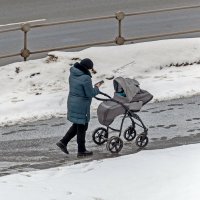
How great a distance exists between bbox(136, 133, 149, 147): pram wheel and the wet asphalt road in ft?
0.27

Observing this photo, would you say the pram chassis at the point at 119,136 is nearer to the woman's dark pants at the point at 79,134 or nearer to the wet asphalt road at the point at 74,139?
the wet asphalt road at the point at 74,139

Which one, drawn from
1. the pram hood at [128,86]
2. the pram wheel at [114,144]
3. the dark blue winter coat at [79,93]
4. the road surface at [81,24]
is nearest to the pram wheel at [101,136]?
the pram wheel at [114,144]

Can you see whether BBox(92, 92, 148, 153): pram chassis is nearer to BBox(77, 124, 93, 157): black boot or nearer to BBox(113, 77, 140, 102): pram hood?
BBox(113, 77, 140, 102): pram hood

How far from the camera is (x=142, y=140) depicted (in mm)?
10828

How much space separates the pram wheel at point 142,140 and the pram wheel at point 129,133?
0.99ft

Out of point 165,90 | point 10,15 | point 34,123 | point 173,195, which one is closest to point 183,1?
point 10,15

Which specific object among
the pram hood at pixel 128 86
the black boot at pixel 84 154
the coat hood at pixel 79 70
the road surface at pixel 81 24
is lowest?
the black boot at pixel 84 154

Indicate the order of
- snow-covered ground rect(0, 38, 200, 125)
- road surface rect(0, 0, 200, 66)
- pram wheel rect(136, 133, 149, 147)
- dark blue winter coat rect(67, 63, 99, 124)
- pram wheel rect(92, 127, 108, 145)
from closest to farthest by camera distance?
dark blue winter coat rect(67, 63, 99, 124) < pram wheel rect(136, 133, 149, 147) < pram wheel rect(92, 127, 108, 145) < snow-covered ground rect(0, 38, 200, 125) < road surface rect(0, 0, 200, 66)

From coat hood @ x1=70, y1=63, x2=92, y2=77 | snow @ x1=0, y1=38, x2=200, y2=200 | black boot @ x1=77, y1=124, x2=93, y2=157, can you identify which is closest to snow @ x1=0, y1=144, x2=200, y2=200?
snow @ x1=0, y1=38, x2=200, y2=200

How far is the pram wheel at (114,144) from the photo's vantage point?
Answer: 1049cm

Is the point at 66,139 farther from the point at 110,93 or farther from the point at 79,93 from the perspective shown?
the point at 110,93

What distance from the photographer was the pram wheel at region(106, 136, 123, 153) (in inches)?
413

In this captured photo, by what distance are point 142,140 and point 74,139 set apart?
128 centimetres

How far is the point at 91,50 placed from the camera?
50.9 ft
